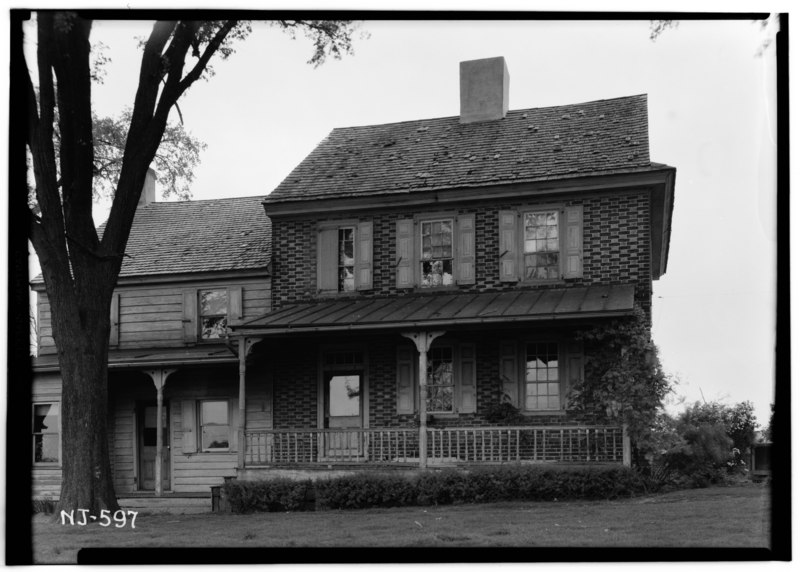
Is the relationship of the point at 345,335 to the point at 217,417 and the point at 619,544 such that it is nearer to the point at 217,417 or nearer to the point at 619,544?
the point at 217,417

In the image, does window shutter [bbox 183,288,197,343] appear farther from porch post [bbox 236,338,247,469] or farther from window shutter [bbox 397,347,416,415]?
window shutter [bbox 397,347,416,415]

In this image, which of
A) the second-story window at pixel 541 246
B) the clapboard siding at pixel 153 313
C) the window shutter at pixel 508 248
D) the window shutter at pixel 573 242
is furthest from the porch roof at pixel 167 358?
the window shutter at pixel 573 242

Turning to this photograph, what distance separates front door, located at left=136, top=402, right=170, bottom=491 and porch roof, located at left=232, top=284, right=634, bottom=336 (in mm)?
4294

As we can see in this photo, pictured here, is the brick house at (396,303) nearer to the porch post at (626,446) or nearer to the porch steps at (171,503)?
the porch post at (626,446)

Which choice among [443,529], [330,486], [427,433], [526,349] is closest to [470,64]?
[526,349]

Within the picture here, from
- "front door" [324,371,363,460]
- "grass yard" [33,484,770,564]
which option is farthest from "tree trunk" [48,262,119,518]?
"front door" [324,371,363,460]

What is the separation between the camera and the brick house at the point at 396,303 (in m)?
20.1

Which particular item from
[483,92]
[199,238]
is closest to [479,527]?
[483,92]

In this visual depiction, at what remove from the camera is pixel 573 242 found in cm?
2094

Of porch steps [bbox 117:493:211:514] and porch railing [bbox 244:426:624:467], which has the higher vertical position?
porch railing [bbox 244:426:624:467]

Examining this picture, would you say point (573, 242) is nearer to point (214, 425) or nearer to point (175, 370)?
point (175, 370)

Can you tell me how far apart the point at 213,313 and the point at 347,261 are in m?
3.56

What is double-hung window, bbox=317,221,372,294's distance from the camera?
2236 centimetres

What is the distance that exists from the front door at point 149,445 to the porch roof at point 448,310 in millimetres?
4294
